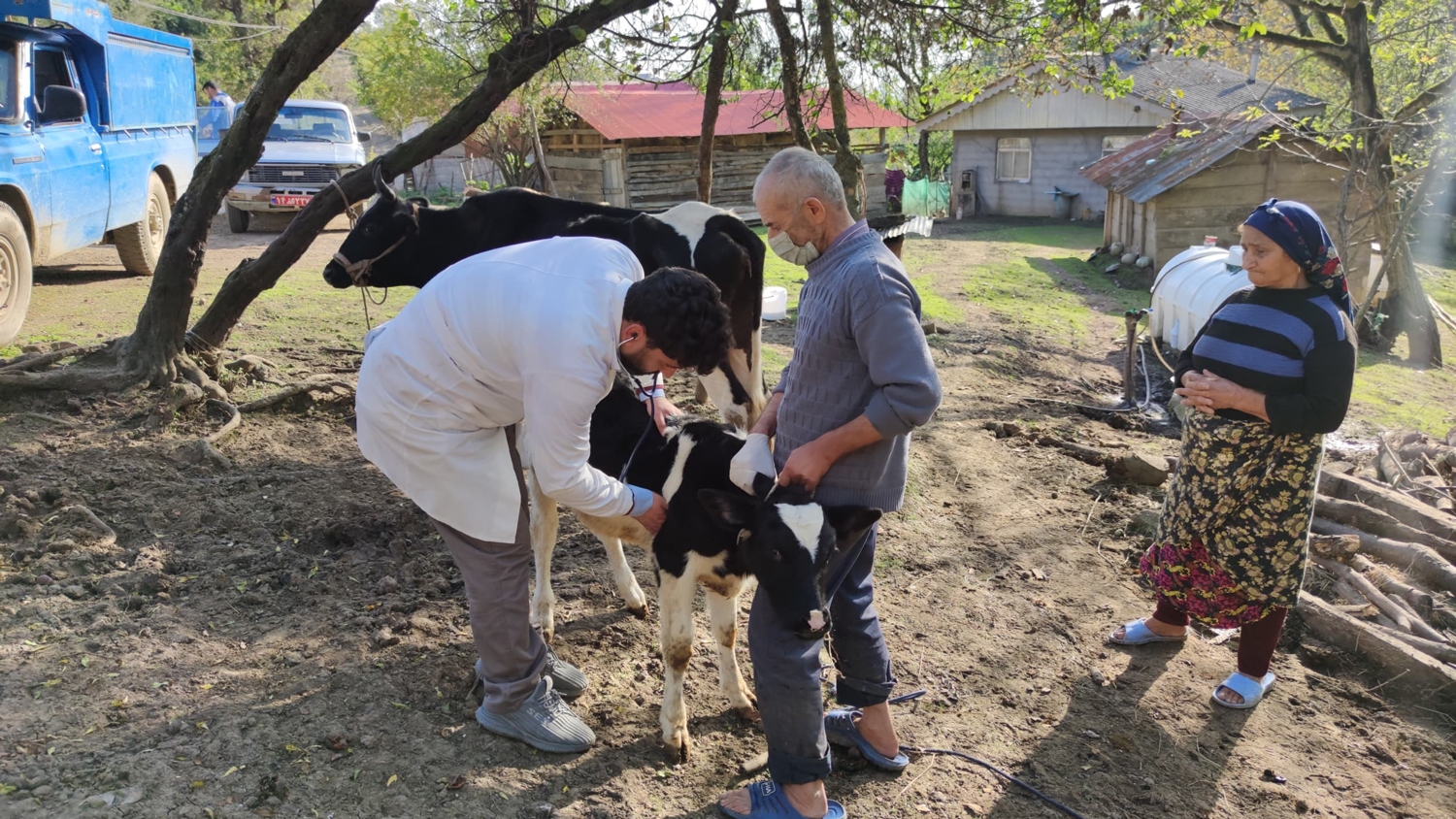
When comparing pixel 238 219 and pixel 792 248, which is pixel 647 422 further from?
pixel 238 219

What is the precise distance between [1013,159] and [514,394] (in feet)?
93.6

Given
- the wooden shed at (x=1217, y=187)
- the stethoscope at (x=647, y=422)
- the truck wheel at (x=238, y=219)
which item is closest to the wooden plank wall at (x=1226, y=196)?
the wooden shed at (x=1217, y=187)

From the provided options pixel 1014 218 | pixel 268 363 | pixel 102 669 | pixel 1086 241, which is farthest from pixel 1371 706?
pixel 1014 218

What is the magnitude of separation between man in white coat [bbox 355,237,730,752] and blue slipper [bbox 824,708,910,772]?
2.95ft

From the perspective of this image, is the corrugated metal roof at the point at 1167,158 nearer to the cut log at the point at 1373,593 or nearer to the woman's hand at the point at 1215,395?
the cut log at the point at 1373,593

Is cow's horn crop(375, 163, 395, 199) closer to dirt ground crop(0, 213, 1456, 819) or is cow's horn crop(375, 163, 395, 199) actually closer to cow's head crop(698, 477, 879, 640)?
dirt ground crop(0, 213, 1456, 819)

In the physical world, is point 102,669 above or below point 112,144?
below

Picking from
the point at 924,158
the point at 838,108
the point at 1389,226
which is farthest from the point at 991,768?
the point at 924,158

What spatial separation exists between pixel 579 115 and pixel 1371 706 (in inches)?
814

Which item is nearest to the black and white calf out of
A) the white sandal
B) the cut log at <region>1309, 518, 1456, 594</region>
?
the white sandal

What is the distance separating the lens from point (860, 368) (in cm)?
293

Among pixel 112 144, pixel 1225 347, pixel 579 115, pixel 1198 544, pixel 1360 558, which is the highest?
pixel 579 115

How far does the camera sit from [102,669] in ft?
11.7

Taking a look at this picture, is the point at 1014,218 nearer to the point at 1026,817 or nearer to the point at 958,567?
the point at 958,567
